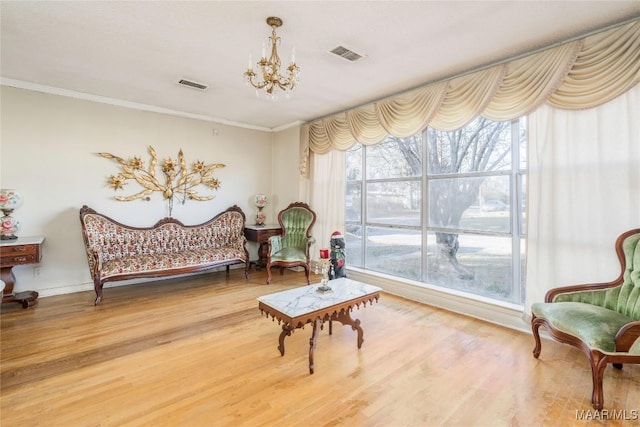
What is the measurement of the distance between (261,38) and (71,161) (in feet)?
10.7

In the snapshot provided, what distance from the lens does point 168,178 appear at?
15.5 ft

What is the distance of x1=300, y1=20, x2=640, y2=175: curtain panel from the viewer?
2.32 m

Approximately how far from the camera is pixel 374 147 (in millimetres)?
4539

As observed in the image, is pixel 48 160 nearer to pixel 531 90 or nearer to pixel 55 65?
pixel 55 65

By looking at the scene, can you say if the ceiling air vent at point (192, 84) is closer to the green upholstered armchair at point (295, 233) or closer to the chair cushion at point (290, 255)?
the green upholstered armchair at point (295, 233)

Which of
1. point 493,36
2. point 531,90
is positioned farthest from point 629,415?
point 493,36

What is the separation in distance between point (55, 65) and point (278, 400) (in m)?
3.99

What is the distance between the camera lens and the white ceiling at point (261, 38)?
2217 millimetres

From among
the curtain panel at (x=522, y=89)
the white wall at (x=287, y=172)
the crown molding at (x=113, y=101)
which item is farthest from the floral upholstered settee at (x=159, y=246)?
the curtain panel at (x=522, y=89)

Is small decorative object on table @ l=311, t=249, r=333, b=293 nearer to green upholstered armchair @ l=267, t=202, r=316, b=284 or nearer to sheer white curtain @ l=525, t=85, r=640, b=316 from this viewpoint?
green upholstered armchair @ l=267, t=202, r=316, b=284

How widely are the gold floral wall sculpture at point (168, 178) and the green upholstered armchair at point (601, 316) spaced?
4.78 meters

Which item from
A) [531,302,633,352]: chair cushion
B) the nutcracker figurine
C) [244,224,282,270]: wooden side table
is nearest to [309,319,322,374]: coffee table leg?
the nutcracker figurine

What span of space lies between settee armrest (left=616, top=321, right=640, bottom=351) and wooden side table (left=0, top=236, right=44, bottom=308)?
5344 mm

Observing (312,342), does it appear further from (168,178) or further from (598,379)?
(168,178)
